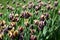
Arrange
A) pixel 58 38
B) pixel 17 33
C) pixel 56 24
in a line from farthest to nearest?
pixel 56 24, pixel 58 38, pixel 17 33

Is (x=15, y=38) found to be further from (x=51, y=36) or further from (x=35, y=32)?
(x=51, y=36)

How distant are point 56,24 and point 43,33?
546 mm

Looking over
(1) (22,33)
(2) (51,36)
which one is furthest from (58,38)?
(1) (22,33)

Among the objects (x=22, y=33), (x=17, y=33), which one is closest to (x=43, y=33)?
(x=22, y=33)

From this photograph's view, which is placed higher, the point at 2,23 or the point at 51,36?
the point at 2,23

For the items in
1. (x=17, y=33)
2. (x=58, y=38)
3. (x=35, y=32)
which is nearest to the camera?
(x=17, y=33)

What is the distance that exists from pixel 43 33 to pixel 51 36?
6.8 inches

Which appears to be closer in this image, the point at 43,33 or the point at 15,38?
the point at 15,38

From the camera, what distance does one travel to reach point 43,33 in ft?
12.8

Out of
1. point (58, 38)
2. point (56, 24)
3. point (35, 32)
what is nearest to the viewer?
point (35, 32)

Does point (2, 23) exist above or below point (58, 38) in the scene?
above

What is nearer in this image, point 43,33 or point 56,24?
point 43,33

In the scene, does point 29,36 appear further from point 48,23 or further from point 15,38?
point 48,23

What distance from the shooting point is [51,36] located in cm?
399
